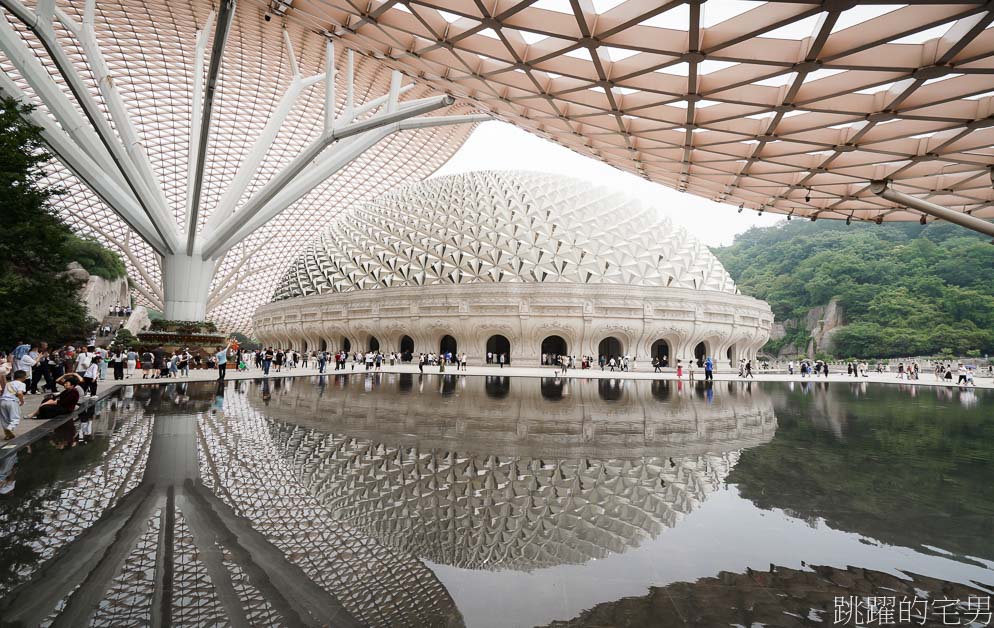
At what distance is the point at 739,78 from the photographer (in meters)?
10.3

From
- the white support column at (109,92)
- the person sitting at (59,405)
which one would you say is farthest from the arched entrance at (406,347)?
the person sitting at (59,405)

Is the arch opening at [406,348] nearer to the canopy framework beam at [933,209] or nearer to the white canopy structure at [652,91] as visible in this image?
the white canopy structure at [652,91]

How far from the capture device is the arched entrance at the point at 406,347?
154 feet

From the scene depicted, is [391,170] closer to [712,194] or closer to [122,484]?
[712,194]

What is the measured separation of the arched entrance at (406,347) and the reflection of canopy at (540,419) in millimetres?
27936

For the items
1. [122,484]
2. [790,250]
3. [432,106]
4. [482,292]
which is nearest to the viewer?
[122,484]

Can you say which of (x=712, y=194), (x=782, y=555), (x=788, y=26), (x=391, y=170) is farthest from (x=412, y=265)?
(x=782, y=555)

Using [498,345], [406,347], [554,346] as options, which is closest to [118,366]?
[406,347]

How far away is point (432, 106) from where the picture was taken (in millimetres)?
21047

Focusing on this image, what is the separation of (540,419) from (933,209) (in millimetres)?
12689

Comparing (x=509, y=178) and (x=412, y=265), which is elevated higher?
(x=509, y=178)

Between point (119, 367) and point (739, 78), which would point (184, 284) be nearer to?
point (119, 367)

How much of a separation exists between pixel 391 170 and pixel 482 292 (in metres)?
27.6

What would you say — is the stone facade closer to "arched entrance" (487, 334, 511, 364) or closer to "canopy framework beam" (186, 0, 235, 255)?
"arched entrance" (487, 334, 511, 364)
